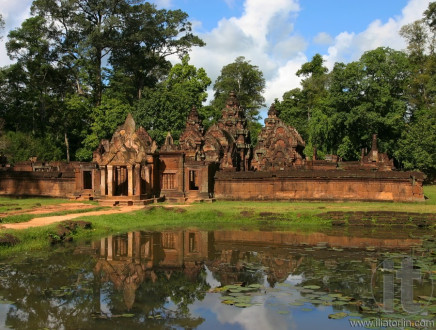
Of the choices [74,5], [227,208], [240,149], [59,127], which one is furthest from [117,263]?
[74,5]

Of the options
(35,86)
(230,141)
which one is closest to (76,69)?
(35,86)

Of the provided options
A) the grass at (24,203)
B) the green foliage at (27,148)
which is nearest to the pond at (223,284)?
the grass at (24,203)

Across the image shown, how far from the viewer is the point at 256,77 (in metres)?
75.9

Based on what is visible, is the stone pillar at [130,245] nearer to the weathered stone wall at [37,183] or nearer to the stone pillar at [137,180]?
the stone pillar at [137,180]

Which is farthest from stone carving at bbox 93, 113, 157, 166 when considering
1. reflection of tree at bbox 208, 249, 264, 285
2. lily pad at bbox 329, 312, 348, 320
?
lily pad at bbox 329, 312, 348, 320

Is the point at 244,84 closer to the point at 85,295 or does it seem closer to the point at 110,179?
the point at 110,179

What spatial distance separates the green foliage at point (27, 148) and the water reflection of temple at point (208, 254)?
103 feet

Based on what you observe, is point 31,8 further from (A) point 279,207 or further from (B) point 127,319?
(B) point 127,319

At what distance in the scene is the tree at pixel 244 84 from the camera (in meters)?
75.0

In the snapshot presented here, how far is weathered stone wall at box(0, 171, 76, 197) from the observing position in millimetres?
28797

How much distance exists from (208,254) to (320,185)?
42.7ft

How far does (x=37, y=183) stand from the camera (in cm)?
2973

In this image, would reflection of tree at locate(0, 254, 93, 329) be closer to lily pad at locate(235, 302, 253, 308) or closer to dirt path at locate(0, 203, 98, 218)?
lily pad at locate(235, 302, 253, 308)

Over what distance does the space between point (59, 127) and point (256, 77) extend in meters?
36.6
